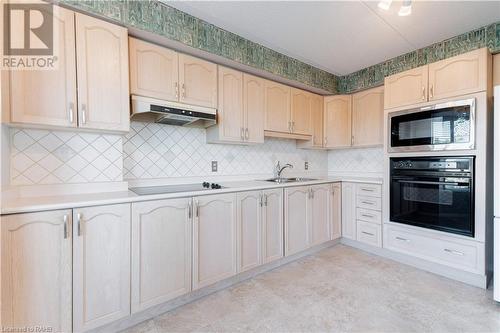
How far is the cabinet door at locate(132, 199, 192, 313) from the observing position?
1.62 m

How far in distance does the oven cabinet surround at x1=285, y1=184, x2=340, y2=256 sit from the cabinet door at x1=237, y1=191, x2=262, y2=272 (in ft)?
1.35

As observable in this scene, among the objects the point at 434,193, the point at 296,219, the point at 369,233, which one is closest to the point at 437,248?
the point at 434,193

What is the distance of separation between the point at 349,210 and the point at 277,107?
1.73m

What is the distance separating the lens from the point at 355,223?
312 cm

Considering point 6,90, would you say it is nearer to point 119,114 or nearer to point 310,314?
point 119,114

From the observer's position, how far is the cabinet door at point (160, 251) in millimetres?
1621

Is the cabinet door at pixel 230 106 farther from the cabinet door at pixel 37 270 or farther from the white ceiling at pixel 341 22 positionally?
the cabinet door at pixel 37 270

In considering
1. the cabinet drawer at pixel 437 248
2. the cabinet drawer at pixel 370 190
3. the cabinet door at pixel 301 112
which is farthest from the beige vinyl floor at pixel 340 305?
the cabinet door at pixel 301 112

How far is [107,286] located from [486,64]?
3575 millimetres

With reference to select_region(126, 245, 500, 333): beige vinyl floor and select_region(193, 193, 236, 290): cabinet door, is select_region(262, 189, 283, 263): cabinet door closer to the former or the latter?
select_region(126, 245, 500, 333): beige vinyl floor

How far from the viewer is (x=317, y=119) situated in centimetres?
337

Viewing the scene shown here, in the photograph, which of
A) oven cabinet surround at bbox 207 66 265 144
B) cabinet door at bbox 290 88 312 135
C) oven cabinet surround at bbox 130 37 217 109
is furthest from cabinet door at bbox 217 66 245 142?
cabinet door at bbox 290 88 312 135
